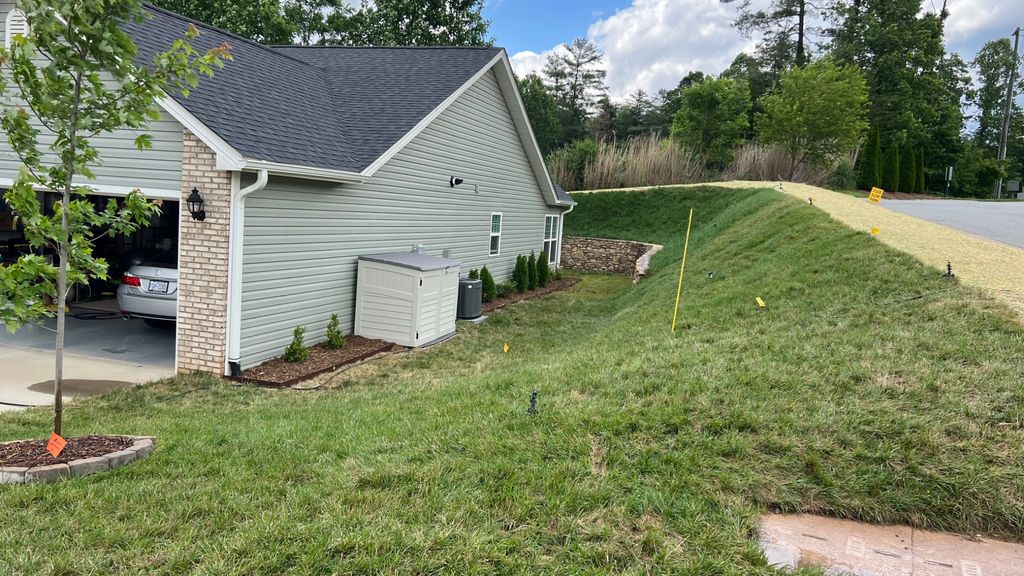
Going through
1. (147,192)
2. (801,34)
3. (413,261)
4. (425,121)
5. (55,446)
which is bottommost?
(55,446)

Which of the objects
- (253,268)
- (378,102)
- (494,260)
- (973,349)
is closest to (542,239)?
(494,260)

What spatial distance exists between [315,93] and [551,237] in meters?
10.4

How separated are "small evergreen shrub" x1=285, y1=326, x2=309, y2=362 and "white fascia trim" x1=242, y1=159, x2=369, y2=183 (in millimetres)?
2105

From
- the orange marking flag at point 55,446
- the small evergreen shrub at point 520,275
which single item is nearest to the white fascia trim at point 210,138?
the orange marking flag at point 55,446

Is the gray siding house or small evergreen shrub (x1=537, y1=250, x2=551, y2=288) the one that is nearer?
the gray siding house

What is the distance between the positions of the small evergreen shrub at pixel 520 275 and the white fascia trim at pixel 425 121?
5336 millimetres

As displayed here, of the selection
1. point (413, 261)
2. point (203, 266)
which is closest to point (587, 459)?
point (203, 266)

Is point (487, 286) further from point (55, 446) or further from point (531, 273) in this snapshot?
point (55, 446)

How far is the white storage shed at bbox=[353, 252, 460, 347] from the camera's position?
9789mm

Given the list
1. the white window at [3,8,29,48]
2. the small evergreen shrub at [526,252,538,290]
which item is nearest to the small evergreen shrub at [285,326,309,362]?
the white window at [3,8,29,48]

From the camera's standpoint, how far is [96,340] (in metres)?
9.08

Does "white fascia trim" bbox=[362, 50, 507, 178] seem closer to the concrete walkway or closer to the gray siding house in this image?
the gray siding house

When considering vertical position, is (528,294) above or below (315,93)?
below

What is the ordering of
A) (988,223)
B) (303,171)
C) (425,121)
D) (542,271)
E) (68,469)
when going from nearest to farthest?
(68,469) → (303,171) → (425,121) → (988,223) → (542,271)
